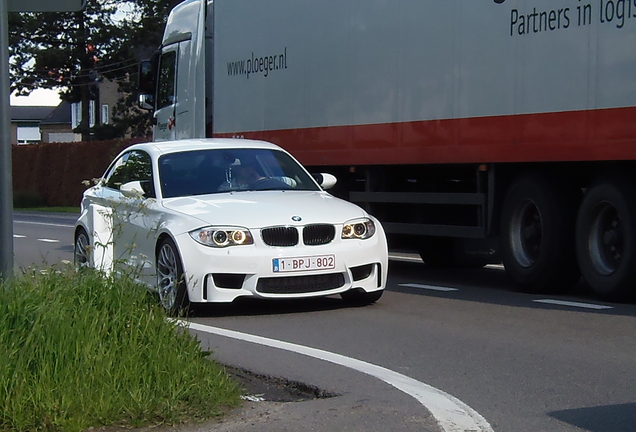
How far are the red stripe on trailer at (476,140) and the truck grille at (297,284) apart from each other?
247 centimetres

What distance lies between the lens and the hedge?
136 feet

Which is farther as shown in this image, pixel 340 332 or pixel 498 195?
pixel 498 195

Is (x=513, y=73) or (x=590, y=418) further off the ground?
(x=513, y=73)

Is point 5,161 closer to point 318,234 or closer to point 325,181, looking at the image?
point 318,234

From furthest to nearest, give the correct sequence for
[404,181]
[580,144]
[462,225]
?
[404,181] → [462,225] → [580,144]

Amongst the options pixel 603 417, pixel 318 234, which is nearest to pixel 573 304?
pixel 318 234

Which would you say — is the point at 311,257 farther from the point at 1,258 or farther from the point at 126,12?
the point at 126,12

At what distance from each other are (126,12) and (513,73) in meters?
→ 48.5

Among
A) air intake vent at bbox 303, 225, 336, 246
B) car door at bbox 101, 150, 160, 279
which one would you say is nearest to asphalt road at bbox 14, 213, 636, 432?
air intake vent at bbox 303, 225, 336, 246

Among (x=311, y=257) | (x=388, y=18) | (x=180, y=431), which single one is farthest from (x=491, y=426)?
(x=388, y=18)

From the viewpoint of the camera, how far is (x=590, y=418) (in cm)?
564

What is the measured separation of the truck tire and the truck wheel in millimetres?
293

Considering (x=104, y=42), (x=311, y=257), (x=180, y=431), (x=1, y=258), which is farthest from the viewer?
(x=104, y=42)

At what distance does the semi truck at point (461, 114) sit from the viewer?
10086mm
